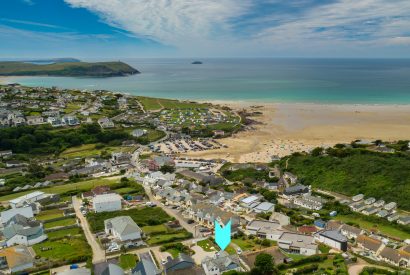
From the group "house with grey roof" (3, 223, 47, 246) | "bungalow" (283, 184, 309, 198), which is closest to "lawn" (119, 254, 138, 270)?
"house with grey roof" (3, 223, 47, 246)

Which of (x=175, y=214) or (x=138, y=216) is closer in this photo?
(x=138, y=216)

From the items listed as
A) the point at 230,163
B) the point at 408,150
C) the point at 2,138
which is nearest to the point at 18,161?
the point at 2,138

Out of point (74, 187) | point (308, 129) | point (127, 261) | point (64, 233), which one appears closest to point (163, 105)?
point (308, 129)

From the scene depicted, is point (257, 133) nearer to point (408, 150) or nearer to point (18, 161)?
point (408, 150)

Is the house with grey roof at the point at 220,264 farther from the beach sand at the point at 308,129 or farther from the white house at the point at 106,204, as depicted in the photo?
the beach sand at the point at 308,129

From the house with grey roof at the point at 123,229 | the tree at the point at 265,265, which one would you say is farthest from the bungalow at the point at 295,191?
the house with grey roof at the point at 123,229

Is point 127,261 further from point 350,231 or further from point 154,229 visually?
point 350,231
